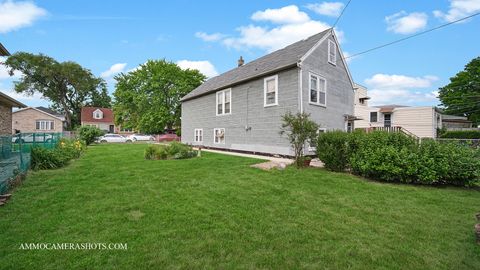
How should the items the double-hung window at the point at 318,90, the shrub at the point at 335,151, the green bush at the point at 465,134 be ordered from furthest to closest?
the green bush at the point at 465,134 → the double-hung window at the point at 318,90 → the shrub at the point at 335,151

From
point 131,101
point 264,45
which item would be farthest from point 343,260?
point 131,101

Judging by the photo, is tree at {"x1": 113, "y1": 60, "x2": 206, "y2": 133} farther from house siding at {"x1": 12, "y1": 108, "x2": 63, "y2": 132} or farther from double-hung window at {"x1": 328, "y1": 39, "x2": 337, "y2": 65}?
double-hung window at {"x1": 328, "y1": 39, "x2": 337, "y2": 65}

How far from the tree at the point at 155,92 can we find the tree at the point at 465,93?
45543mm

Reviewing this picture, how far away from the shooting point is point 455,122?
41000 millimetres

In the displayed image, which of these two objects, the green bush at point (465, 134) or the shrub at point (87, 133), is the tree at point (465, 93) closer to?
the green bush at point (465, 134)

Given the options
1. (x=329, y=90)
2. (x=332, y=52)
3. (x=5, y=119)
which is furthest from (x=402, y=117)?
(x=5, y=119)

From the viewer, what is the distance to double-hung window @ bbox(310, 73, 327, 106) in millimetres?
13719

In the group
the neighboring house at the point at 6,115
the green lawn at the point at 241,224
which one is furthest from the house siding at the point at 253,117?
the neighboring house at the point at 6,115

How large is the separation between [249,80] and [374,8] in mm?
7523

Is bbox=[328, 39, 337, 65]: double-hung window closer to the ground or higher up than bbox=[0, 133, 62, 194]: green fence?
higher up

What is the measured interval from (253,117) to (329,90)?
4.83 meters

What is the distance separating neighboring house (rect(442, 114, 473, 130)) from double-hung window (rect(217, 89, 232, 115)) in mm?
38822

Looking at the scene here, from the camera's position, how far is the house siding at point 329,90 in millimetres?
13219

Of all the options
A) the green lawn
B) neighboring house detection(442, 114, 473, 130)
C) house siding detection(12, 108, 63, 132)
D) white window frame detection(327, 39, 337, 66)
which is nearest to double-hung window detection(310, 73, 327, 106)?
white window frame detection(327, 39, 337, 66)
